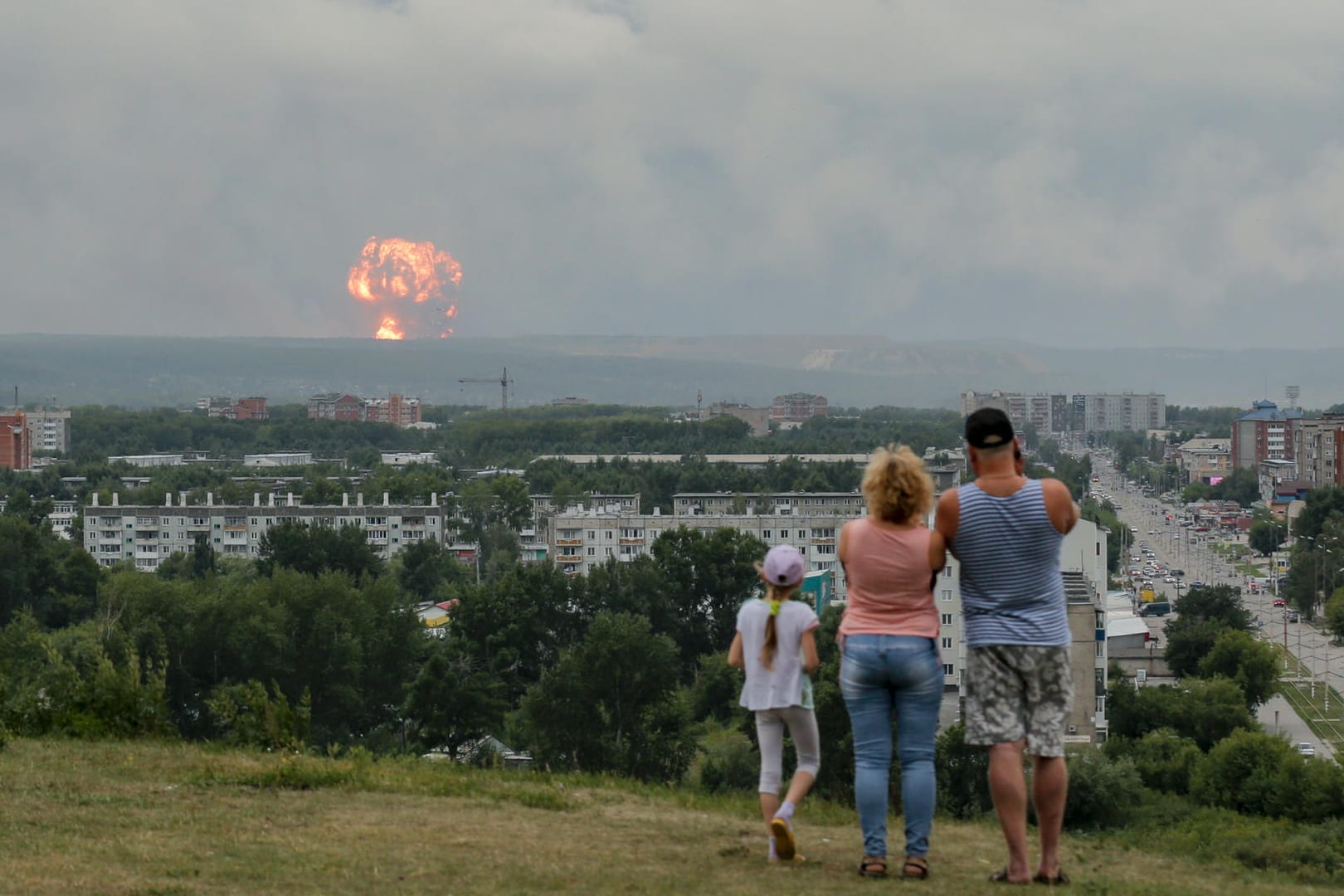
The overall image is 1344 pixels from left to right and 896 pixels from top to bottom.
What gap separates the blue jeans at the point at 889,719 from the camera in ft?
19.5

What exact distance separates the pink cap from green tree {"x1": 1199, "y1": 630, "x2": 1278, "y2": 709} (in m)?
31.4

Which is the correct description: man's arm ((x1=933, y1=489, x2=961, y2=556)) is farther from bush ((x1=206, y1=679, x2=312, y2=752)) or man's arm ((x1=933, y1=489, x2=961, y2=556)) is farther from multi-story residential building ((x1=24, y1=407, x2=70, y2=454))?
multi-story residential building ((x1=24, y1=407, x2=70, y2=454))

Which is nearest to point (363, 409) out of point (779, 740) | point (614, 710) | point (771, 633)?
point (614, 710)

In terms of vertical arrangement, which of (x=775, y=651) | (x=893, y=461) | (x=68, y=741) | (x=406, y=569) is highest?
(x=893, y=461)

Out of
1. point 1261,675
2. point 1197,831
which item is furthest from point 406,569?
point 1197,831

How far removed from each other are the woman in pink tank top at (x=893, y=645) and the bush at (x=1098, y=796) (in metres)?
10.1

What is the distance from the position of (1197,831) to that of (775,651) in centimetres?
1237

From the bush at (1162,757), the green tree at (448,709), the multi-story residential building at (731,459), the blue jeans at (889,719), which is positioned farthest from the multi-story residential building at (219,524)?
the blue jeans at (889,719)

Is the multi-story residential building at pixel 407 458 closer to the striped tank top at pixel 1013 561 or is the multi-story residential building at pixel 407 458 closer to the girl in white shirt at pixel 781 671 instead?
the girl in white shirt at pixel 781 671

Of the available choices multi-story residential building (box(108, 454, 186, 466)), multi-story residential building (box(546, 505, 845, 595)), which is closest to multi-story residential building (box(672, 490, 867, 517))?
multi-story residential building (box(546, 505, 845, 595))

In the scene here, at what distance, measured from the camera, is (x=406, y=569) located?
54438mm

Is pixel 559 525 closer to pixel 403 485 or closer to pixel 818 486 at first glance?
pixel 403 485

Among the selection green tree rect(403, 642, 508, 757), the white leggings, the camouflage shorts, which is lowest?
green tree rect(403, 642, 508, 757)

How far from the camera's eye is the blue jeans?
5957mm
